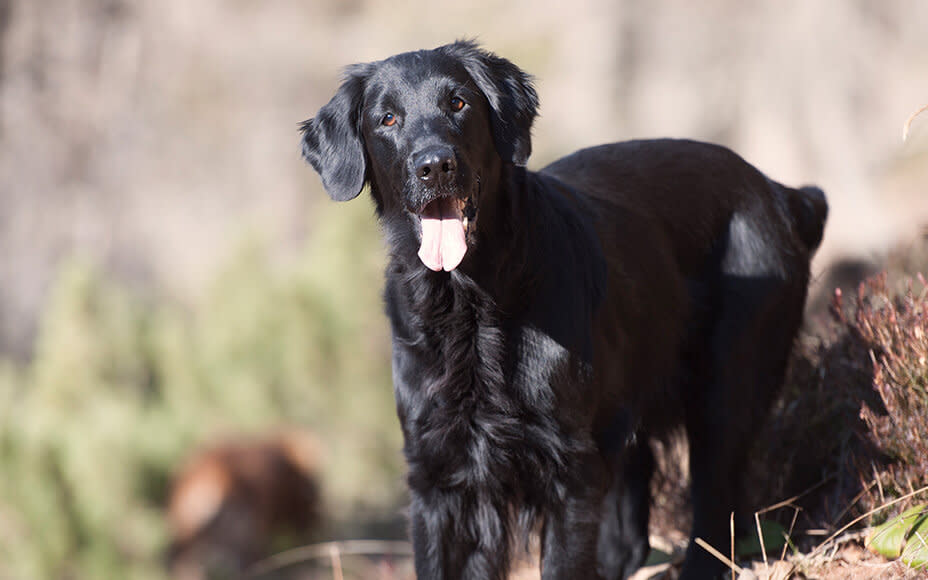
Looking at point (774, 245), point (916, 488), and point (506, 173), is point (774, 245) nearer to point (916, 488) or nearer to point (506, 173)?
point (916, 488)

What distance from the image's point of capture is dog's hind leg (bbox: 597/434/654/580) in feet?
11.6

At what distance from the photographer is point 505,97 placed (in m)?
2.80

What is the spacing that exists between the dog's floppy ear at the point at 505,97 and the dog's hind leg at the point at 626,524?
1416 millimetres

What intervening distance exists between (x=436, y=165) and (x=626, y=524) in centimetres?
185

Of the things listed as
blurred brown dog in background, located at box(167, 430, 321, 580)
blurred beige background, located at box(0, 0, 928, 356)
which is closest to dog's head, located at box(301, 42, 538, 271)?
blurred brown dog in background, located at box(167, 430, 321, 580)

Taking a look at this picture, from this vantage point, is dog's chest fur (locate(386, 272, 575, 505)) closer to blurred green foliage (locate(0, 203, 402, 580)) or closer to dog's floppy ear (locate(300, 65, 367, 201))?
dog's floppy ear (locate(300, 65, 367, 201))

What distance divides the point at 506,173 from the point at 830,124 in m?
9.50

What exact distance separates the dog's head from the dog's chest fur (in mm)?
198

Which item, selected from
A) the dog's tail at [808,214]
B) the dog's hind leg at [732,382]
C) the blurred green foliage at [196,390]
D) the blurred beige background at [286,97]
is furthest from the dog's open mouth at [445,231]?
the blurred beige background at [286,97]

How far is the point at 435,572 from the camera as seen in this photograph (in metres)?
2.73

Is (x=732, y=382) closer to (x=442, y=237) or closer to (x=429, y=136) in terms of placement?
(x=442, y=237)

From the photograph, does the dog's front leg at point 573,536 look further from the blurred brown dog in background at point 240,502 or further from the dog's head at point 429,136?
the blurred brown dog in background at point 240,502

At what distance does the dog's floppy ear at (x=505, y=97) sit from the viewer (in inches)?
106

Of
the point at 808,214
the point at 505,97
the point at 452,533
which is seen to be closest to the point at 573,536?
the point at 452,533
